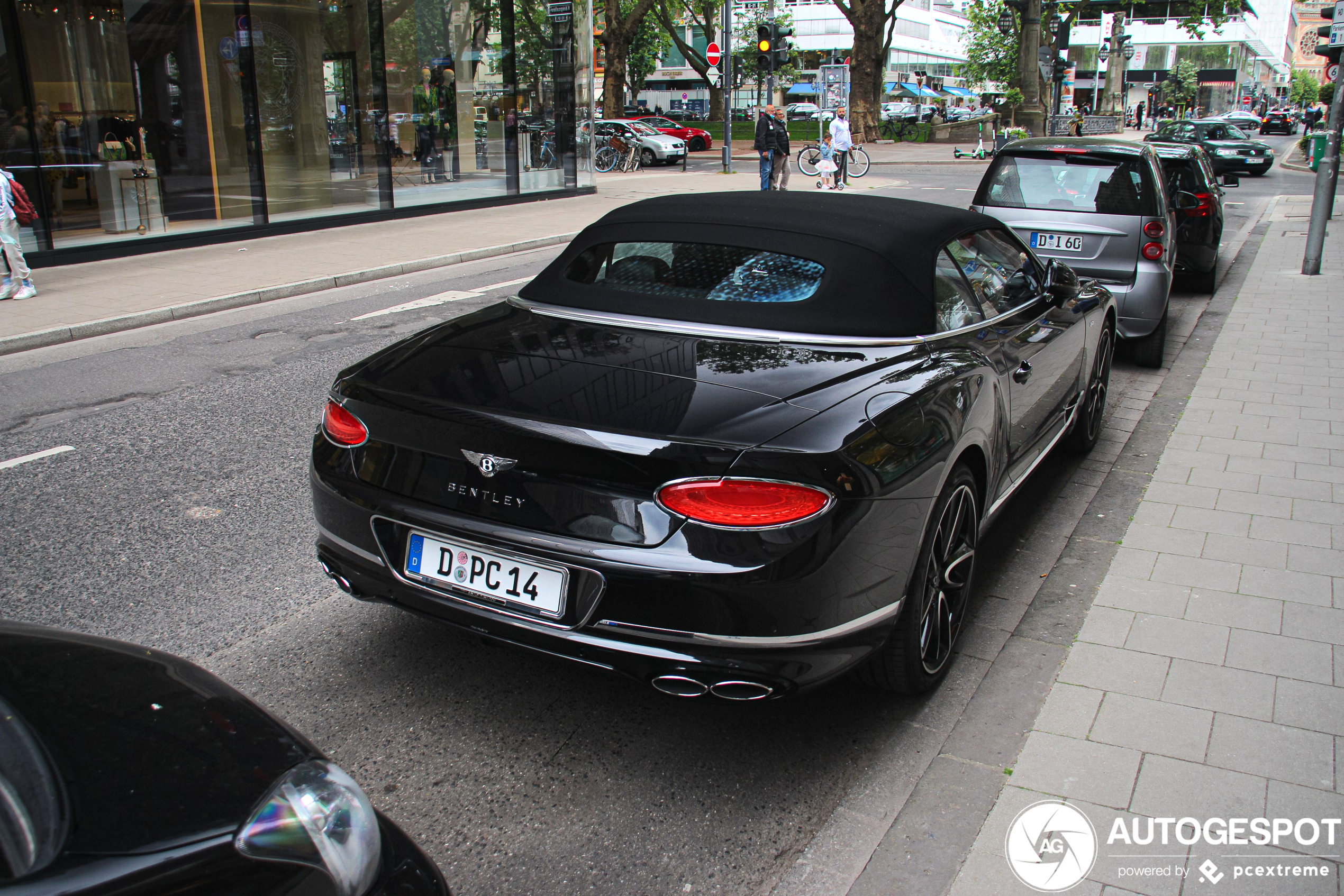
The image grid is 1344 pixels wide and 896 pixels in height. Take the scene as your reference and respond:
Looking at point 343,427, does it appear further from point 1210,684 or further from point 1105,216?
point 1105,216

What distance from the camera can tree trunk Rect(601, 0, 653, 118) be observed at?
38.6m

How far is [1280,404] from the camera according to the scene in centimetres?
667

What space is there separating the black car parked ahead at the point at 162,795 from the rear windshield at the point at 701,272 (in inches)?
82.2

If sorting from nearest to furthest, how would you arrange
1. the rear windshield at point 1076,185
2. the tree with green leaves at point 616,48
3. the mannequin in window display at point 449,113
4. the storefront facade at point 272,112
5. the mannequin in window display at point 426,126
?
the rear windshield at point 1076,185
the storefront facade at point 272,112
the mannequin in window display at point 426,126
the mannequin in window display at point 449,113
the tree with green leaves at point 616,48

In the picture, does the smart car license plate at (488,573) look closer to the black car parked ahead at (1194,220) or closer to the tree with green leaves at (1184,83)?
the black car parked ahead at (1194,220)

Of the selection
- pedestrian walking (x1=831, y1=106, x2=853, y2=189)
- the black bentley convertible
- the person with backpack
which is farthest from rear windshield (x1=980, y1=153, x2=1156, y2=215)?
pedestrian walking (x1=831, y1=106, x2=853, y2=189)

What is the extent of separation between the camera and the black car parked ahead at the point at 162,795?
4.43 feet

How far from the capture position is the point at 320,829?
1.54 metres

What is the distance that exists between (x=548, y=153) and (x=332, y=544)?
1886cm

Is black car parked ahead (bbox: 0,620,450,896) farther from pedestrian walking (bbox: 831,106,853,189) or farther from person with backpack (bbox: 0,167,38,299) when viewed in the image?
pedestrian walking (bbox: 831,106,853,189)

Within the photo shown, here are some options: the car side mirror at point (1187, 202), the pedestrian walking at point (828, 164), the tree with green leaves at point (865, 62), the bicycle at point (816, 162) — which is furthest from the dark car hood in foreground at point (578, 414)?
the tree with green leaves at point (865, 62)

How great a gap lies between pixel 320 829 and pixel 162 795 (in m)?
0.22

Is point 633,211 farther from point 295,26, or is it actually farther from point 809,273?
point 295,26

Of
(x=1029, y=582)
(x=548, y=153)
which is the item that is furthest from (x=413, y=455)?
(x=548, y=153)
